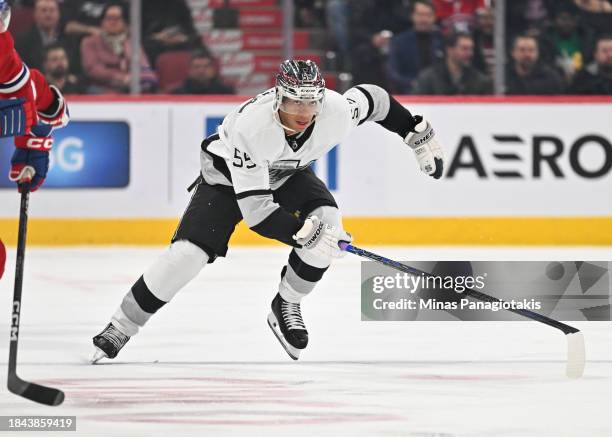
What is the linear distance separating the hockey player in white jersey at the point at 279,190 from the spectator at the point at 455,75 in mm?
3627

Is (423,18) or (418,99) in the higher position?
(423,18)

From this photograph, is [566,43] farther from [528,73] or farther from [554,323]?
[554,323]

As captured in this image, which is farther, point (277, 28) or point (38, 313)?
point (277, 28)

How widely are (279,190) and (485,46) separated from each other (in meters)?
4.07

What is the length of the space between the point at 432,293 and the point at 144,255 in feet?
10.7

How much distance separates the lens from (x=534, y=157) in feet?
28.3

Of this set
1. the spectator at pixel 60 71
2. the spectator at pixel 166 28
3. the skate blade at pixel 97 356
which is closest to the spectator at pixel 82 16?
the spectator at pixel 60 71

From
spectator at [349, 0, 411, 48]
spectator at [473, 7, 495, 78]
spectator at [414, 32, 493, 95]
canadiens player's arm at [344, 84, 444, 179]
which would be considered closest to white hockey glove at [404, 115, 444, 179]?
canadiens player's arm at [344, 84, 444, 179]

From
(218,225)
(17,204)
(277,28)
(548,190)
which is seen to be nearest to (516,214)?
(548,190)

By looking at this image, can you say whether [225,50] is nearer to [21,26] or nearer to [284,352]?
[21,26]

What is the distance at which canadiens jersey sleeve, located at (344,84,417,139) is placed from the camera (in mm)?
5047

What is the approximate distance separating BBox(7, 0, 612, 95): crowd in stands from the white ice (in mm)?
2107

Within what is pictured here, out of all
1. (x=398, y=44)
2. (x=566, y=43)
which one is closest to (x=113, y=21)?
(x=398, y=44)

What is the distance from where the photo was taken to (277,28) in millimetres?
8922
